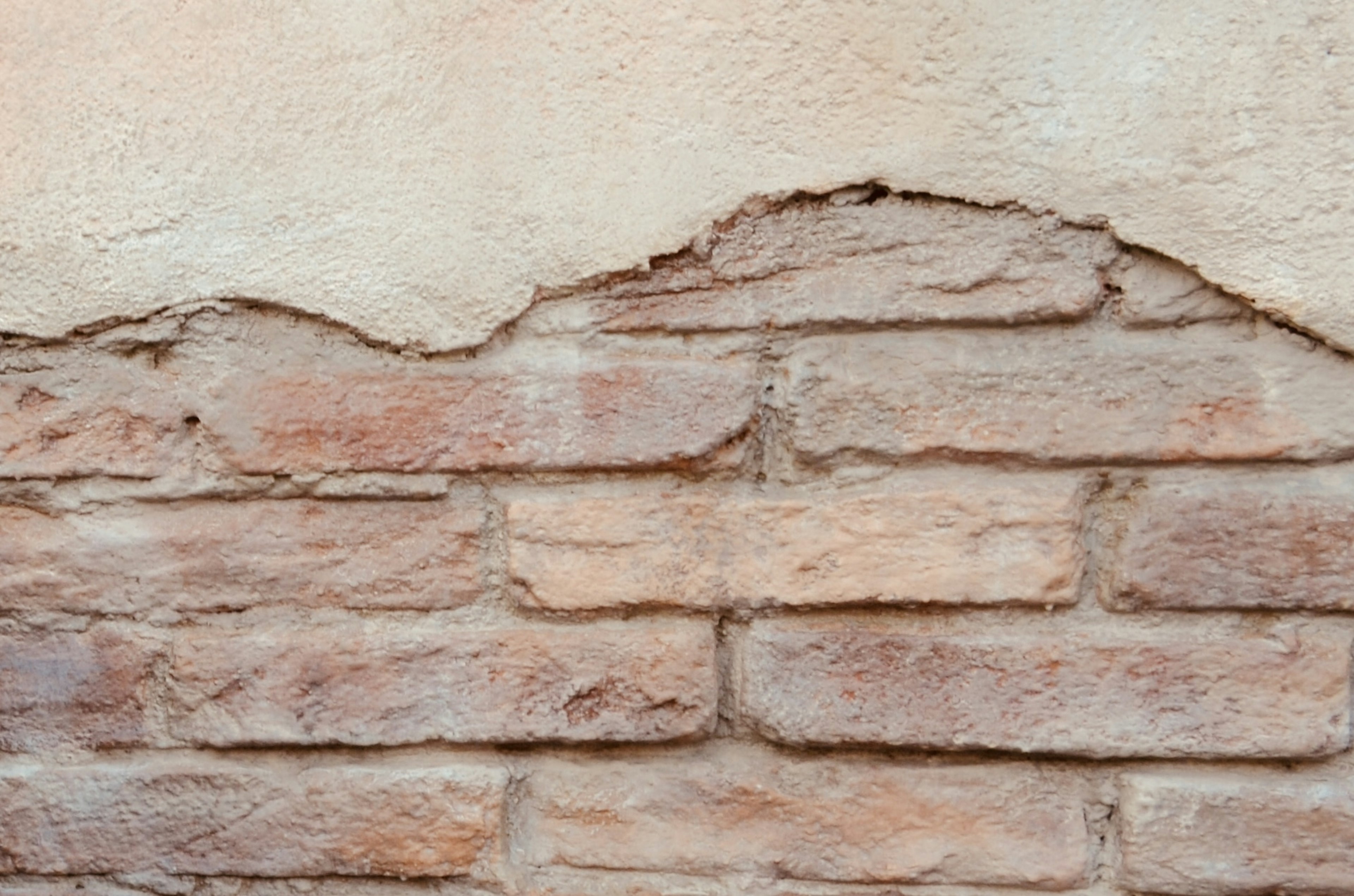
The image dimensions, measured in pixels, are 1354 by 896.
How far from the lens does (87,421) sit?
2.73 ft

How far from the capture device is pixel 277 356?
82 cm

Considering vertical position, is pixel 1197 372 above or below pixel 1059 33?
below

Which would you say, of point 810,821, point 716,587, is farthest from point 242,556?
point 810,821

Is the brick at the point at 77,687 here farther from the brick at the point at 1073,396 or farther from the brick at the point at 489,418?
the brick at the point at 1073,396

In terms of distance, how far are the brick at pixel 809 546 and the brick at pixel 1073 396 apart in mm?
35

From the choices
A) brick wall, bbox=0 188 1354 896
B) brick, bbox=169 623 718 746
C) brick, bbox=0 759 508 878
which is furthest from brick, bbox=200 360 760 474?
brick, bbox=0 759 508 878

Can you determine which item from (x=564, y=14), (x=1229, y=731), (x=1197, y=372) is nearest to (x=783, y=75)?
(x=564, y=14)

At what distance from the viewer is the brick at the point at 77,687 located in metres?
0.84

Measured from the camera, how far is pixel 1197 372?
0.76m

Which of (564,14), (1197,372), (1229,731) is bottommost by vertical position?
(1229,731)

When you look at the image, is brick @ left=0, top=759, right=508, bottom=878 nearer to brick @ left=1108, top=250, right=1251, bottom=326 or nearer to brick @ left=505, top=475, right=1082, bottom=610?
brick @ left=505, top=475, right=1082, bottom=610

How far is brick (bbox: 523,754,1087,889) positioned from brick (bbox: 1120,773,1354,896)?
0.05 m

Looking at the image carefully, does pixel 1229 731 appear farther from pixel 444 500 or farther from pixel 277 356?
pixel 277 356

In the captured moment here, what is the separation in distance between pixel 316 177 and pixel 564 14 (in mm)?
234
